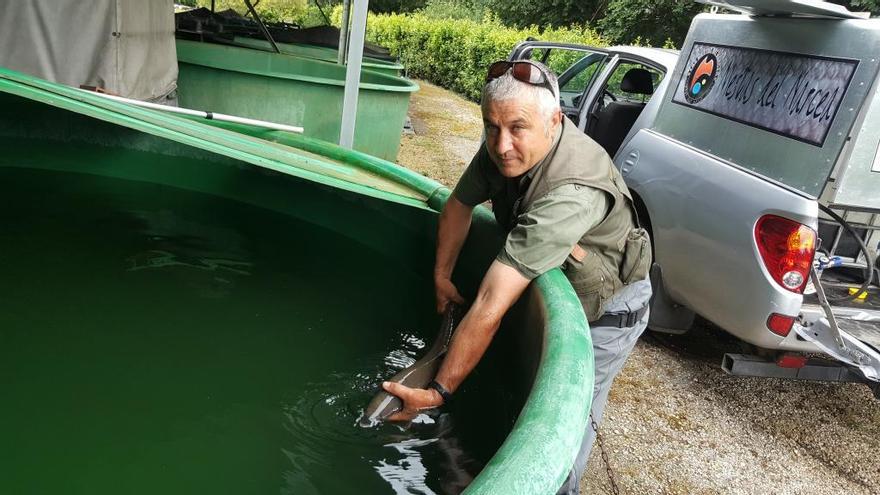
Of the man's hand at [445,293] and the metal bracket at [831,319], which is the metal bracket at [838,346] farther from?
the man's hand at [445,293]

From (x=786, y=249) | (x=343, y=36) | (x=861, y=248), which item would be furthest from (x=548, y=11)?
(x=786, y=249)

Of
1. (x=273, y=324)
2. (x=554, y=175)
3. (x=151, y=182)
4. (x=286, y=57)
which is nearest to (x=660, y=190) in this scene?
(x=554, y=175)

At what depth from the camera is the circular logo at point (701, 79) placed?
12.6 feet

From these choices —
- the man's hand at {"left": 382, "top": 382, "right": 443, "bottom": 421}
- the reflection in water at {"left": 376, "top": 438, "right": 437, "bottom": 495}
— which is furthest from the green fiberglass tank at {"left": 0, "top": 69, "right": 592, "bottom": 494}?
the man's hand at {"left": 382, "top": 382, "right": 443, "bottom": 421}

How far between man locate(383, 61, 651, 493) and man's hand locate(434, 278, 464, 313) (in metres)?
0.51

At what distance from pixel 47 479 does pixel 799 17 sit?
3900 millimetres

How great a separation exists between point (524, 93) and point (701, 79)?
2459mm

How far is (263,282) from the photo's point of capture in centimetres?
347

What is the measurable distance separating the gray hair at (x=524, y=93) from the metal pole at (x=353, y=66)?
9.88 feet

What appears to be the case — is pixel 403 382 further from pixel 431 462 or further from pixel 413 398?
pixel 431 462

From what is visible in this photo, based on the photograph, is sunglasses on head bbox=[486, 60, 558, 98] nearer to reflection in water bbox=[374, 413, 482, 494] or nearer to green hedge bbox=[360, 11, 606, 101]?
reflection in water bbox=[374, 413, 482, 494]

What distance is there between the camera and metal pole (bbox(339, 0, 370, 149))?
475 centimetres

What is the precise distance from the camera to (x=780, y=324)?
3074 millimetres

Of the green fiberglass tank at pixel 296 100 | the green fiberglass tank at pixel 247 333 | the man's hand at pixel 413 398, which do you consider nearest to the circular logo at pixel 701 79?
the green fiberglass tank at pixel 247 333
